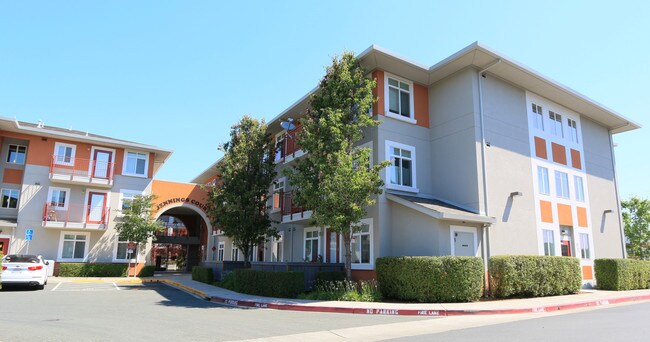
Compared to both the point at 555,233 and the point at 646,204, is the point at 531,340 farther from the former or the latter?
the point at 646,204

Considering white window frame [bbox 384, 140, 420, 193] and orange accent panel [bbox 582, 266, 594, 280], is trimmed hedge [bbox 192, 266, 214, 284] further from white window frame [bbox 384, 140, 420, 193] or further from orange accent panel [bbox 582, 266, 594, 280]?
orange accent panel [bbox 582, 266, 594, 280]

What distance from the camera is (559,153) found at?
2106 centimetres

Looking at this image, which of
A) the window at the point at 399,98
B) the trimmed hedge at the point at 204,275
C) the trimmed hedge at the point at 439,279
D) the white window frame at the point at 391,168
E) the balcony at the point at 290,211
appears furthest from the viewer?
the trimmed hedge at the point at 204,275

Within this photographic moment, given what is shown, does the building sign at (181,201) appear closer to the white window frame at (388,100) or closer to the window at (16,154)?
the window at (16,154)

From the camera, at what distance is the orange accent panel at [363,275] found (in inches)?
635

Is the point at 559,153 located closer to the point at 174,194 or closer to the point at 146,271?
the point at 146,271

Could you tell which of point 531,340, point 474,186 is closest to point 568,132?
point 474,186

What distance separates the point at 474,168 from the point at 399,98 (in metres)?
4.44

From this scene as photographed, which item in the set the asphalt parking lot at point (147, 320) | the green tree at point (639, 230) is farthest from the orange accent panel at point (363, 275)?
the green tree at point (639, 230)

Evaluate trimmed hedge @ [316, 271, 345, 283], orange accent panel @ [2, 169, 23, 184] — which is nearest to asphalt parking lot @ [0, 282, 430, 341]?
trimmed hedge @ [316, 271, 345, 283]

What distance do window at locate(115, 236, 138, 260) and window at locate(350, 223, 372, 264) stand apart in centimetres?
1807

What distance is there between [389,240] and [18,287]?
51.6ft

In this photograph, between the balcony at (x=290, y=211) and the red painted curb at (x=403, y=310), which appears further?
the balcony at (x=290, y=211)

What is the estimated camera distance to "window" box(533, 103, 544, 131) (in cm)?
2025
